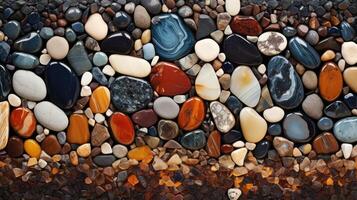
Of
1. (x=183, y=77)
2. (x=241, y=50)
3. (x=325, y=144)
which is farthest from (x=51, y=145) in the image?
(x=325, y=144)

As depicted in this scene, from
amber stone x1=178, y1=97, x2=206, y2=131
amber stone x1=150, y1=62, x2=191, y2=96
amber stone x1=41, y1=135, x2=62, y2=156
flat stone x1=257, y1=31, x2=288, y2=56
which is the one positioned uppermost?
flat stone x1=257, y1=31, x2=288, y2=56

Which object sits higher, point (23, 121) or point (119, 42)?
point (119, 42)

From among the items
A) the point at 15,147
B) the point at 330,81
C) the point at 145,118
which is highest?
the point at 330,81

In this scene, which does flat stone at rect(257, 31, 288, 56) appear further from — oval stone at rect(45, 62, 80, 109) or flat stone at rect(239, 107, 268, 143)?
oval stone at rect(45, 62, 80, 109)

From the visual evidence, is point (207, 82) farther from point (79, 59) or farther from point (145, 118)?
point (79, 59)

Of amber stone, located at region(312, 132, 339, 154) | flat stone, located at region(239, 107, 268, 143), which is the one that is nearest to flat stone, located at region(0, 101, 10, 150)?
flat stone, located at region(239, 107, 268, 143)

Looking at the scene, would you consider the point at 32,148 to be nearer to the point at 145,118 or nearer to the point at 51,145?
the point at 51,145

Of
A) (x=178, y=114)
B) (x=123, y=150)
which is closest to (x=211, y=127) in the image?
(x=178, y=114)

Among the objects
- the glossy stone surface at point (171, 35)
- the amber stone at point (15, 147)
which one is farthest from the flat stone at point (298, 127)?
the amber stone at point (15, 147)
